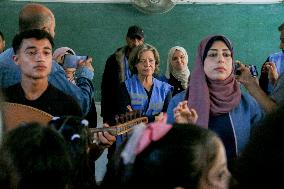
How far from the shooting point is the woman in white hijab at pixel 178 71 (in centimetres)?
436

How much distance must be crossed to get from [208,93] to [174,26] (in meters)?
4.54

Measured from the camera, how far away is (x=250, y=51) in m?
6.94

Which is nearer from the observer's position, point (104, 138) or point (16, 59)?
point (104, 138)

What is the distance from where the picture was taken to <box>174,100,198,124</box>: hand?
2195 millimetres

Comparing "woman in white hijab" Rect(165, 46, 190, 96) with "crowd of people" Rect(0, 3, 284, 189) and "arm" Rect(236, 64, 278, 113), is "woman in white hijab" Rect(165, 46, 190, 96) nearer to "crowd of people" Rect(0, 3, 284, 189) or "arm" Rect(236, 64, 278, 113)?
"crowd of people" Rect(0, 3, 284, 189)

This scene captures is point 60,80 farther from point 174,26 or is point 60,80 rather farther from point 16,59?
point 174,26

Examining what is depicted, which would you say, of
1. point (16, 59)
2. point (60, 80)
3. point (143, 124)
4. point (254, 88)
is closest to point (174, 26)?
point (254, 88)

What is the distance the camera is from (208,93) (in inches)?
98.8

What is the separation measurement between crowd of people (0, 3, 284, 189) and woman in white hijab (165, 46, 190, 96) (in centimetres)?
1

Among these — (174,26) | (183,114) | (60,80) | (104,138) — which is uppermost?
(174,26)

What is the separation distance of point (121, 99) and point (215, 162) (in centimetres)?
214

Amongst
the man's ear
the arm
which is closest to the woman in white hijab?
the arm

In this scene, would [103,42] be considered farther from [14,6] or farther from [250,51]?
[250,51]

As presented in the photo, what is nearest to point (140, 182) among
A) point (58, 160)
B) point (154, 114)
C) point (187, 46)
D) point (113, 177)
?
point (113, 177)
